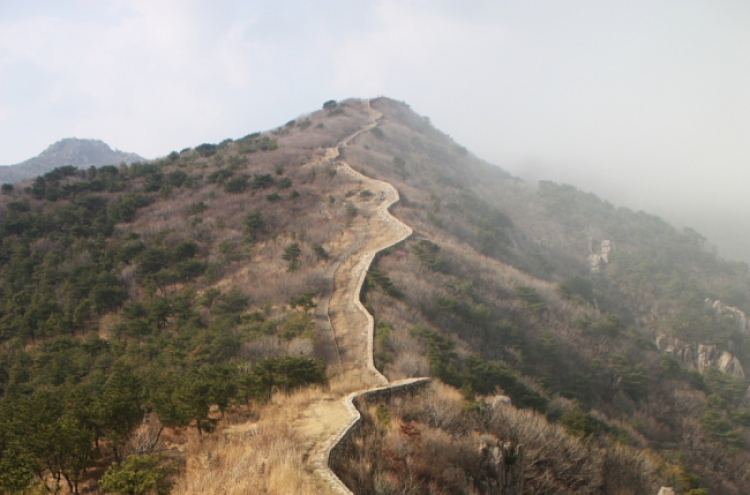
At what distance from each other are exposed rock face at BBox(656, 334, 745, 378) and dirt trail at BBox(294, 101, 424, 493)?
27158mm

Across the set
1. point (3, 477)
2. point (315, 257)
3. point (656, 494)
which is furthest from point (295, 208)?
point (3, 477)

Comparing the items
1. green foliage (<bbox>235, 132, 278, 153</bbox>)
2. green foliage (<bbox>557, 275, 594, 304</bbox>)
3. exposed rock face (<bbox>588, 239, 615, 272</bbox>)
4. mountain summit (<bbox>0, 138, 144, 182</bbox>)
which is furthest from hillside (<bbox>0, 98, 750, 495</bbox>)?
mountain summit (<bbox>0, 138, 144, 182</bbox>)

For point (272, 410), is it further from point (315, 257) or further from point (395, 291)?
point (315, 257)

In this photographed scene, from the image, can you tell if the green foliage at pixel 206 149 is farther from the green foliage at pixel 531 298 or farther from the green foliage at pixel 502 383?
the green foliage at pixel 502 383

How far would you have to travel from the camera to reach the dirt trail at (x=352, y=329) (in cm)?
1218

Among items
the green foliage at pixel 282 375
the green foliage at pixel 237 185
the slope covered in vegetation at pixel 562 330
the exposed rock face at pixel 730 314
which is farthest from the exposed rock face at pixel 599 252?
the green foliage at pixel 282 375

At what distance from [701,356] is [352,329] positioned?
38.9 meters

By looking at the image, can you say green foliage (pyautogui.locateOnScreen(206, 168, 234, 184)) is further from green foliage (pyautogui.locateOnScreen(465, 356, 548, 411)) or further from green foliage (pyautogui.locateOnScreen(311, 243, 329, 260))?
green foliage (pyautogui.locateOnScreen(465, 356, 548, 411))

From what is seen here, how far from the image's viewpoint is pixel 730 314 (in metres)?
53.0

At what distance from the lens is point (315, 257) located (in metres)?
32.1

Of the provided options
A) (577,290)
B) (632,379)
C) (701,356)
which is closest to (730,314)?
(701,356)

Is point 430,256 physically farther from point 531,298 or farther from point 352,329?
point 352,329

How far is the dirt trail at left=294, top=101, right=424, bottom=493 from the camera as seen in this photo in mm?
12180

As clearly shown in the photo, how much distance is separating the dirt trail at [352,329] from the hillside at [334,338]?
0.13 m
